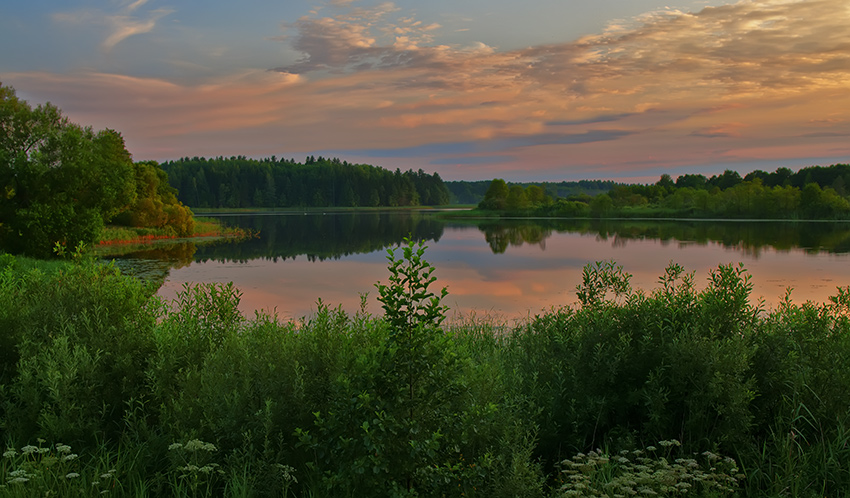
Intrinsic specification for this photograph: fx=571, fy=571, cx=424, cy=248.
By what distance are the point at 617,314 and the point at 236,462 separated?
485 centimetres

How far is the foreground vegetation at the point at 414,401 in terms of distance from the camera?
175 inches

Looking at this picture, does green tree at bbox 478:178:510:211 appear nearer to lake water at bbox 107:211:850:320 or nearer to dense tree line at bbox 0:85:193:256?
lake water at bbox 107:211:850:320

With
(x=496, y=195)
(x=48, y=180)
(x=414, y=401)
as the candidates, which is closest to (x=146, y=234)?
(x=48, y=180)

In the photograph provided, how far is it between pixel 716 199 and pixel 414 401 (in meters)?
90.1

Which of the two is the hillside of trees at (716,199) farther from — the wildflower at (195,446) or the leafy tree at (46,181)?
the wildflower at (195,446)

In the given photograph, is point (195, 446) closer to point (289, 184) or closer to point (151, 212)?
point (151, 212)

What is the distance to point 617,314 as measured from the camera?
7.35 meters

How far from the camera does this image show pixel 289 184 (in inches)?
6914

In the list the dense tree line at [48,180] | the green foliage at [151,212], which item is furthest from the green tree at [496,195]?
the dense tree line at [48,180]

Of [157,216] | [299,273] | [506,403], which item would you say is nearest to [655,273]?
[299,273]

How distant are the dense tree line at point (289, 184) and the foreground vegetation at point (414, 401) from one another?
159m

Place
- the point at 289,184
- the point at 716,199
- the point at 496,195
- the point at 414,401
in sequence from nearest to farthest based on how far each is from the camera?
the point at 414,401 → the point at 716,199 → the point at 496,195 → the point at 289,184

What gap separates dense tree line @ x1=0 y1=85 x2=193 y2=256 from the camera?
3441 cm

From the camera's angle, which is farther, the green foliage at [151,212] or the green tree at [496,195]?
the green tree at [496,195]
